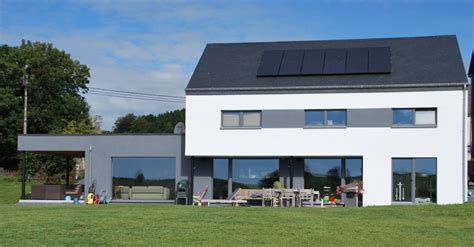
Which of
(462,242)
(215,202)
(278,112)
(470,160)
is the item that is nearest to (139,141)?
(215,202)

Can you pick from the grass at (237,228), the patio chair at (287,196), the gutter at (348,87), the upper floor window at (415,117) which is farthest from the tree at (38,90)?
the grass at (237,228)

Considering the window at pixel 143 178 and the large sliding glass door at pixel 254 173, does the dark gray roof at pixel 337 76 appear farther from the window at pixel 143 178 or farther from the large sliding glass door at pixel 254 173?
the window at pixel 143 178

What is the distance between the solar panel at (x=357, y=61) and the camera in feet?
88.4

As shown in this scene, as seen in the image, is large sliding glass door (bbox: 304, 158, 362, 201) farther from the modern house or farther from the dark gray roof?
the dark gray roof

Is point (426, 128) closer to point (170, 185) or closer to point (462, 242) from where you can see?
point (170, 185)

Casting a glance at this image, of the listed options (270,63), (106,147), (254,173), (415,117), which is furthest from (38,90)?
(415,117)

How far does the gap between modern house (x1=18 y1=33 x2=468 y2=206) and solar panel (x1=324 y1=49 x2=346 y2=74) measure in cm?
4

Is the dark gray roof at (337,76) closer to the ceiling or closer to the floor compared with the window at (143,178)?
closer to the ceiling

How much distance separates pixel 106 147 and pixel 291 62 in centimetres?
857

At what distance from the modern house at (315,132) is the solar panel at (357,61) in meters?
0.04

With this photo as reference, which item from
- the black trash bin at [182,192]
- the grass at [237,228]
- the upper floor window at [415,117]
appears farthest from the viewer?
the black trash bin at [182,192]

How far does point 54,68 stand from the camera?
6475cm

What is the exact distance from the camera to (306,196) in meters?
26.0

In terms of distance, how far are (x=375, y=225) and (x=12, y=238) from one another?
27.1 ft
